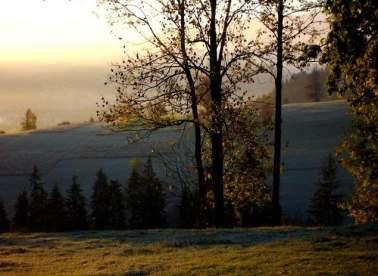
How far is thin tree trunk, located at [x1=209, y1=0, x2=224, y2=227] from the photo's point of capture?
28.0m

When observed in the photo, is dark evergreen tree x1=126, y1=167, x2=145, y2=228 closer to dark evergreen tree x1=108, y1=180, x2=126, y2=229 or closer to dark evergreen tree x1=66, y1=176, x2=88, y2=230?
dark evergreen tree x1=108, y1=180, x2=126, y2=229

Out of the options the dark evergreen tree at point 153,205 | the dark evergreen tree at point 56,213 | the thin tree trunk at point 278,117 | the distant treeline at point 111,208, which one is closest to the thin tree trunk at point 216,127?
the thin tree trunk at point 278,117

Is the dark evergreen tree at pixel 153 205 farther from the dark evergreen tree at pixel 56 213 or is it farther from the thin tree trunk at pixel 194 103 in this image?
the thin tree trunk at pixel 194 103

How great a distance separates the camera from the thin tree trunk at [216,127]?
28.0 metres

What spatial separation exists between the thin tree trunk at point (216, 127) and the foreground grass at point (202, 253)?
5.88 metres

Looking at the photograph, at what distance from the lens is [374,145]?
42.4m

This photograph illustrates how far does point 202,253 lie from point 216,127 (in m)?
10.7

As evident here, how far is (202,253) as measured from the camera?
58.9ft

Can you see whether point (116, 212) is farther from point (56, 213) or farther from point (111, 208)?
point (56, 213)

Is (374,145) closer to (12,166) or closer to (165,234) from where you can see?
(165,234)

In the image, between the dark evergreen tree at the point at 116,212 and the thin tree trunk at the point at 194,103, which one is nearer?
the thin tree trunk at the point at 194,103

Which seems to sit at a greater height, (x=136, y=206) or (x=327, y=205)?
(x=136, y=206)

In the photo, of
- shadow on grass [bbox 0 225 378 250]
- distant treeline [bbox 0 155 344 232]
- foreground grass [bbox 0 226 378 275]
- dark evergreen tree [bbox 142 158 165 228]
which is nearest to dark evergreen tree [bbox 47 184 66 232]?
distant treeline [bbox 0 155 344 232]

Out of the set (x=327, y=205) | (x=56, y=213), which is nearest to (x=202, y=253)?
(x=56, y=213)
